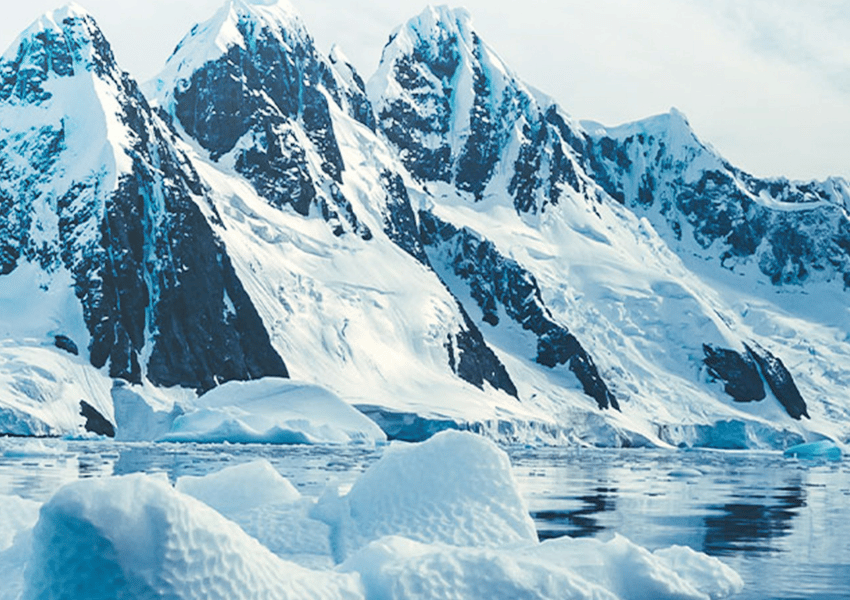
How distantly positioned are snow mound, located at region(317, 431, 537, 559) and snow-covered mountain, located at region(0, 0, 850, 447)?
67338 mm

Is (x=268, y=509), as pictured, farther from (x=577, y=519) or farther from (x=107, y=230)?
(x=107, y=230)

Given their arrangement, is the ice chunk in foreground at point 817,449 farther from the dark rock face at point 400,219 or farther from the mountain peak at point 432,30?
the mountain peak at point 432,30

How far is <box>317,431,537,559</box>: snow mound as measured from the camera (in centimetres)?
1270

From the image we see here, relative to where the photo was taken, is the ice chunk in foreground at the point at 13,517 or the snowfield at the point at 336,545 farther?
the ice chunk in foreground at the point at 13,517

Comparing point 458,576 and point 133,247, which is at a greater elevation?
point 458,576

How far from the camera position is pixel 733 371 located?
157875 millimetres

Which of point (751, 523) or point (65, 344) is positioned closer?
point (751, 523)

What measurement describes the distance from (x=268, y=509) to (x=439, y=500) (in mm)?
2422

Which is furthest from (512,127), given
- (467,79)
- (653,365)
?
(653,365)

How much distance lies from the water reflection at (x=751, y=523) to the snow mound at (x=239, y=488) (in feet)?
19.9

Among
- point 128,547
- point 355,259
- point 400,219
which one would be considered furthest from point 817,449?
point 128,547

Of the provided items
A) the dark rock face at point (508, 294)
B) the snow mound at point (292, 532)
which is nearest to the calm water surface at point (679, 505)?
the snow mound at point (292, 532)

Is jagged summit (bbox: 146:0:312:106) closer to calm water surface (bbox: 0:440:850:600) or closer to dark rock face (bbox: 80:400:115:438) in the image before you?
dark rock face (bbox: 80:400:115:438)

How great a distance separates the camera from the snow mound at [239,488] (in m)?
14.7
